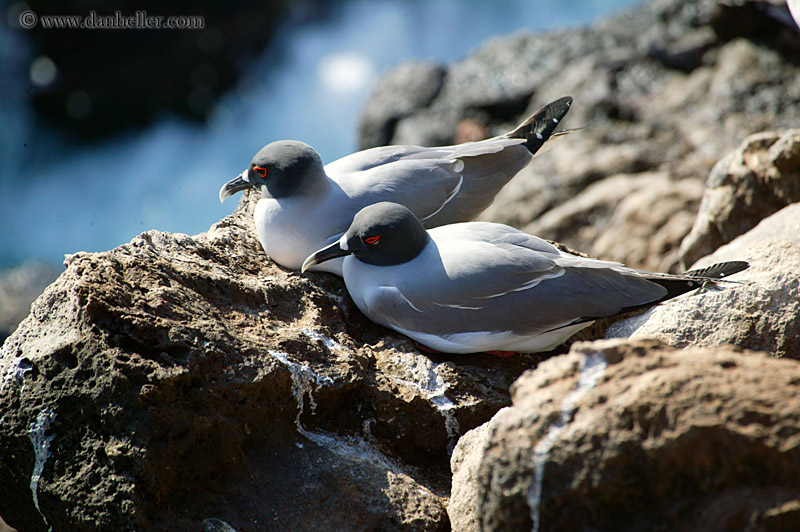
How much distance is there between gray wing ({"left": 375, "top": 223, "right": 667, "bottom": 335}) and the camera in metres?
3.69

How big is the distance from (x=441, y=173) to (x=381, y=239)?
0.90 metres

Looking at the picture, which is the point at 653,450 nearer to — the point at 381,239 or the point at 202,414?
the point at 202,414

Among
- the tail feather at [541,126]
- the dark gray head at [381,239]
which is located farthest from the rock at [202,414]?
the tail feather at [541,126]

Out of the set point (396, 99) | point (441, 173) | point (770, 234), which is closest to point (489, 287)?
point (441, 173)

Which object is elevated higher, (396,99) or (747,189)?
(396,99)

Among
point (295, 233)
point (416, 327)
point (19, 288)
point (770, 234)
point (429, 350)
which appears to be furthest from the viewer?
point (19, 288)

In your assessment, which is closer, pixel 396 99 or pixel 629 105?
pixel 629 105

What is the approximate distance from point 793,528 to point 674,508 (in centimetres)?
34

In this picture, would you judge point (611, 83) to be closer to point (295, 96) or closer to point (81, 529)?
point (295, 96)

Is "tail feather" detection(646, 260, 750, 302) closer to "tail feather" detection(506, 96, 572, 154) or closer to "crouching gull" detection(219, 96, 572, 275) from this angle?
"crouching gull" detection(219, 96, 572, 275)

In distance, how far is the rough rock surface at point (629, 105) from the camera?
788 centimetres

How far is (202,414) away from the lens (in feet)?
10.1

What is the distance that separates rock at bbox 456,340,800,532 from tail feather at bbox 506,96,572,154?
275 cm

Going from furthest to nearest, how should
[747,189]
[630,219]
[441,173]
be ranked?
[630,219] < [747,189] < [441,173]
